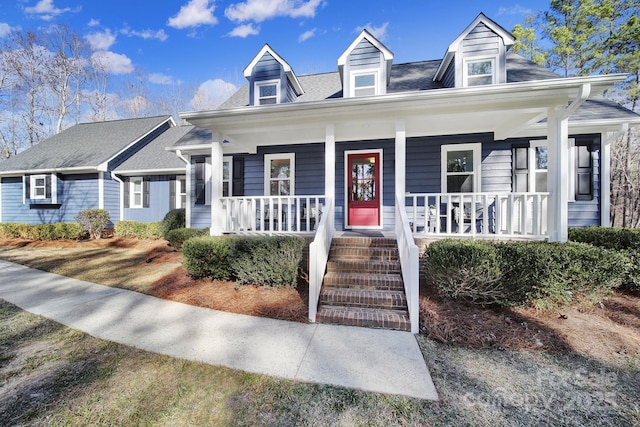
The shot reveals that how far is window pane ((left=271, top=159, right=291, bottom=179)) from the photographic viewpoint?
325 inches

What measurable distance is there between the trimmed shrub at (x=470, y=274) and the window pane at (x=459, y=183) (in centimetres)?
338

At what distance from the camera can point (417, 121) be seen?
5652 mm

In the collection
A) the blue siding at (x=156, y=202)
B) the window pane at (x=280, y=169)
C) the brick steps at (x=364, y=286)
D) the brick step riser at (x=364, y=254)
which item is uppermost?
the window pane at (x=280, y=169)

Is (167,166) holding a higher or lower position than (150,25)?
lower

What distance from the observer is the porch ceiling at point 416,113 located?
4691 mm

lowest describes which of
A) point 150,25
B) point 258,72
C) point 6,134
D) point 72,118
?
point 258,72

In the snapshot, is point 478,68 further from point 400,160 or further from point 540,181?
point 400,160

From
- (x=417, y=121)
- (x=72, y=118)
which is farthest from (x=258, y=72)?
(x=72, y=118)

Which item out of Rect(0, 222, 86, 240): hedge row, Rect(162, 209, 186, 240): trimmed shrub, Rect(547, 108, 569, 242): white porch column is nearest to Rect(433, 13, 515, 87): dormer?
Rect(547, 108, 569, 242): white porch column

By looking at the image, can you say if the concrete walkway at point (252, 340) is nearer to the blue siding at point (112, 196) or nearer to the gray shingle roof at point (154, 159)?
the gray shingle roof at point (154, 159)

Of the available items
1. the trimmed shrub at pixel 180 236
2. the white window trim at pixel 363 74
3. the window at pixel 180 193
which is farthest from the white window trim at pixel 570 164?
the window at pixel 180 193

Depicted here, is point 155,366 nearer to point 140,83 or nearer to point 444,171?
point 444,171

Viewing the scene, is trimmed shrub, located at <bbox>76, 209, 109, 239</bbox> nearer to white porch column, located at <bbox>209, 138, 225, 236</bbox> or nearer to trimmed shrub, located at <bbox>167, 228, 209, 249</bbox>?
trimmed shrub, located at <bbox>167, 228, 209, 249</bbox>

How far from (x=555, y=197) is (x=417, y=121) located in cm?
289
